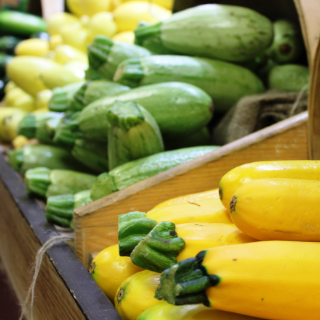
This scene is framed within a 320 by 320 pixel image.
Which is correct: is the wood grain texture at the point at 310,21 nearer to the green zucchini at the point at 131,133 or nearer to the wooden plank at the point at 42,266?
the green zucchini at the point at 131,133

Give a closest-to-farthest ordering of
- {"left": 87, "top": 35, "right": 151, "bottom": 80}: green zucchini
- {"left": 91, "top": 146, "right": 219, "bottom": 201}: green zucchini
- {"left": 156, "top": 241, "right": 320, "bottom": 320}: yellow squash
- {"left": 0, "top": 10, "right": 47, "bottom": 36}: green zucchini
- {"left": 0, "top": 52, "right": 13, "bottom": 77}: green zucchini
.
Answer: {"left": 156, "top": 241, "right": 320, "bottom": 320}: yellow squash → {"left": 91, "top": 146, "right": 219, "bottom": 201}: green zucchini → {"left": 87, "top": 35, "right": 151, "bottom": 80}: green zucchini → {"left": 0, "top": 52, "right": 13, "bottom": 77}: green zucchini → {"left": 0, "top": 10, "right": 47, "bottom": 36}: green zucchini

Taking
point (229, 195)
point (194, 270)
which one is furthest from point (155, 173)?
point (194, 270)

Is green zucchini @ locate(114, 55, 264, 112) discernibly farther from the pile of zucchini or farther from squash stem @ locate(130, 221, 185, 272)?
squash stem @ locate(130, 221, 185, 272)

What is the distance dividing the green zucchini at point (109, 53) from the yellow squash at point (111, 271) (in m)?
0.78

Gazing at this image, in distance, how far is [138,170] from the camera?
3.14 ft

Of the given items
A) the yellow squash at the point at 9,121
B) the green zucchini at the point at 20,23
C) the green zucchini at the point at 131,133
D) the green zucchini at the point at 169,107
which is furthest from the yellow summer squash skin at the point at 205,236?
the green zucchini at the point at 20,23

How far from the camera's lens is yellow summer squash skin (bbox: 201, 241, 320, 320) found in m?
0.43

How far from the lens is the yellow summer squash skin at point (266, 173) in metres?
0.58

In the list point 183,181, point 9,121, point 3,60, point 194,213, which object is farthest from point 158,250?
point 3,60

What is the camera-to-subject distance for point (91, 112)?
1138mm

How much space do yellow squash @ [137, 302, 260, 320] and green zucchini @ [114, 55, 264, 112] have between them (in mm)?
819

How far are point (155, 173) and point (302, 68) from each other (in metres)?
0.65

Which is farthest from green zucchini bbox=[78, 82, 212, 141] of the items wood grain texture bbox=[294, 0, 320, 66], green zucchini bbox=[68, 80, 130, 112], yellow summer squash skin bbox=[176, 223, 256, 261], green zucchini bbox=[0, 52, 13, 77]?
green zucchini bbox=[0, 52, 13, 77]

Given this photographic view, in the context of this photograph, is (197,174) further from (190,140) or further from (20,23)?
(20,23)
